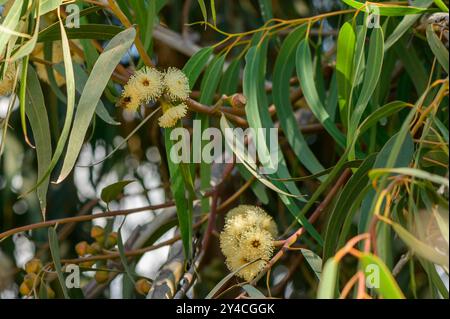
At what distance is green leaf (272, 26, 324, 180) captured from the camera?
4.74 ft

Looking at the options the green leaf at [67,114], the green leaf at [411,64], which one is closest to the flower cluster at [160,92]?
the green leaf at [67,114]

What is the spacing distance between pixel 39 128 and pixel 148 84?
176mm

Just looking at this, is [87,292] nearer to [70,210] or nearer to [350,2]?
[70,210]

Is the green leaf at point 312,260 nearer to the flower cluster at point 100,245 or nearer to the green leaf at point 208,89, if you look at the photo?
the green leaf at point 208,89

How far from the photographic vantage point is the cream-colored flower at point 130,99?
1113 mm

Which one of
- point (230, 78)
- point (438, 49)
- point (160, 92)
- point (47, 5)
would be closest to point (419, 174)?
point (438, 49)

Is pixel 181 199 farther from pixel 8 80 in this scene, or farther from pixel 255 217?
pixel 8 80

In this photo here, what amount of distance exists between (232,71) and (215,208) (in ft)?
0.88

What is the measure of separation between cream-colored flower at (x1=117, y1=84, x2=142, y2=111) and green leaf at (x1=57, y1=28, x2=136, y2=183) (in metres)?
0.05

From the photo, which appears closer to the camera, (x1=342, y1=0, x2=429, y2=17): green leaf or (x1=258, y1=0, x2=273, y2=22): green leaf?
(x1=342, y1=0, x2=429, y2=17): green leaf

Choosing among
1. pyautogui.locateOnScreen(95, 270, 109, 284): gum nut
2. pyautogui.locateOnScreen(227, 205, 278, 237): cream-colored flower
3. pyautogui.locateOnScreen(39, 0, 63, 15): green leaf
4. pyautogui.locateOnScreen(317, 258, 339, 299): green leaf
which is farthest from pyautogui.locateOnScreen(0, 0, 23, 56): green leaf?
pyautogui.locateOnScreen(95, 270, 109, 284): gum nut

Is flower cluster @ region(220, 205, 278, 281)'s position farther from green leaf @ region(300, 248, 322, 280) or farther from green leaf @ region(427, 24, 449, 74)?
green leaf @ region(427, 24, 449, 74)

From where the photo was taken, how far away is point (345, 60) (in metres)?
1.29

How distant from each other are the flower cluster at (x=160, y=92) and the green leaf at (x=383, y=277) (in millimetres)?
445
